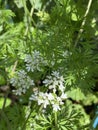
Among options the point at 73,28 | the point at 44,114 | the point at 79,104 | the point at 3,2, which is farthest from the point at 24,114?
the point at 79,104

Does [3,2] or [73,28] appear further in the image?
[3,2]

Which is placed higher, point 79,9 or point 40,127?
point 79,9

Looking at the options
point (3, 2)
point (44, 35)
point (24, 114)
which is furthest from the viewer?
point (3, 2)

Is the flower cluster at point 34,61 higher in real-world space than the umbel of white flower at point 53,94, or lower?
higher

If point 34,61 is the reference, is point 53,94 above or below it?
below

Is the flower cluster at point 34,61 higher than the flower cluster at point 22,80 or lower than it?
higher

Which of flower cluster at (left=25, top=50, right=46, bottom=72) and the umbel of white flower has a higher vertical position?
flower cluster at (left=25, top=50, right=46, bottom=72)

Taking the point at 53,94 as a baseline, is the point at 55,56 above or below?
above

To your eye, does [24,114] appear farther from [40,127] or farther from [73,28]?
[73,28]
